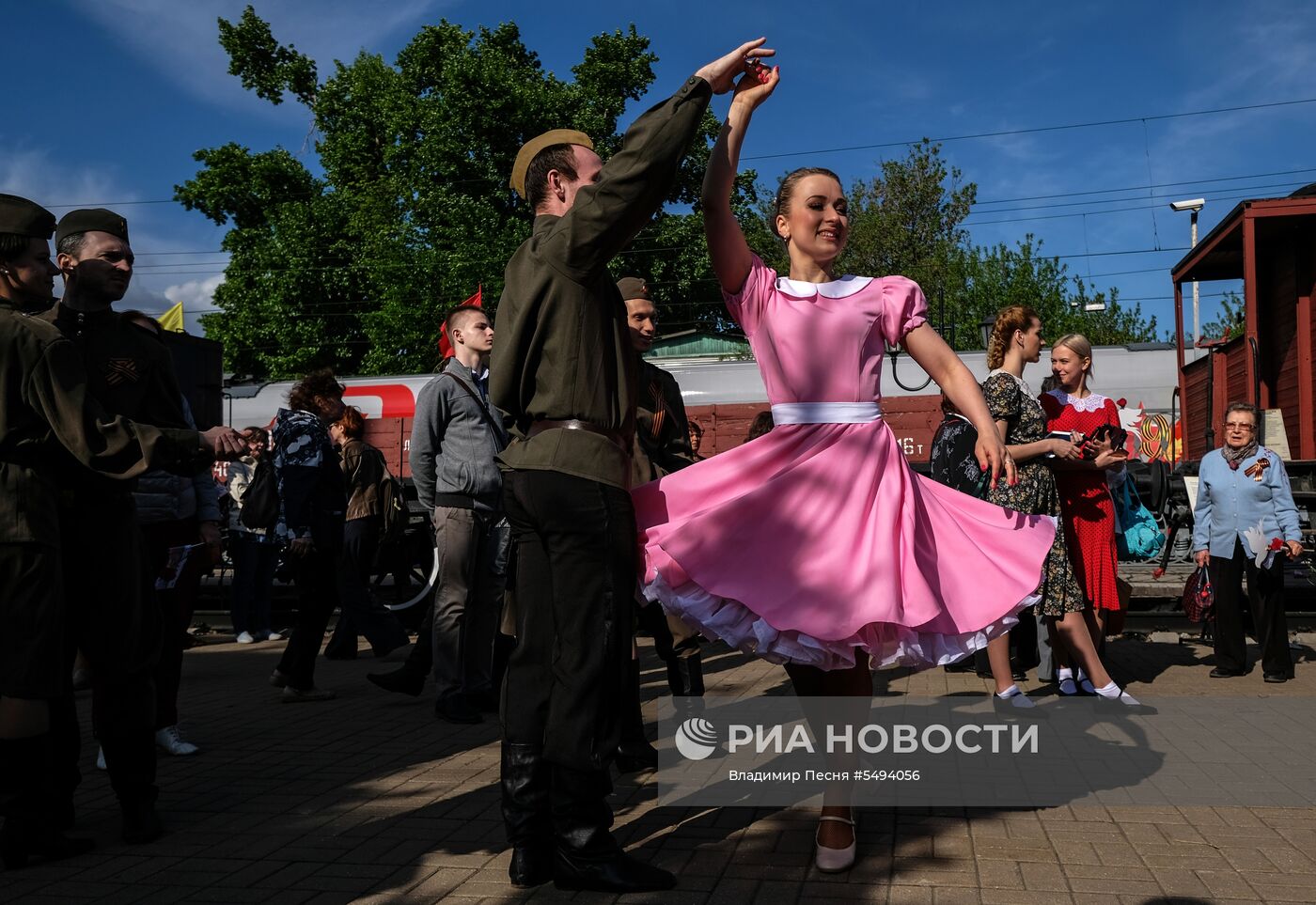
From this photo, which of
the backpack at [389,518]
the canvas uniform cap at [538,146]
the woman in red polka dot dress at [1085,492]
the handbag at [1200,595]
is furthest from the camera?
the backpack at [389,518]

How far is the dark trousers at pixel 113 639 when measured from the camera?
12.3 ft

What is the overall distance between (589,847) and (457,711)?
304 centimetres

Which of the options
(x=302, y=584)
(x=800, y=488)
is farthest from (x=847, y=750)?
(x=302, y=584)

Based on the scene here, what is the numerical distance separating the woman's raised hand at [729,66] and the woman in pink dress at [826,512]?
0.12m

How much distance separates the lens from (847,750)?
3535mm

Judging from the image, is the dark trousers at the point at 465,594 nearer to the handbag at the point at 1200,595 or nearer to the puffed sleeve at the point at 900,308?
the puffed sleeve at the point at 900,308

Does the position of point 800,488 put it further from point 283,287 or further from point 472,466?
point 283,287

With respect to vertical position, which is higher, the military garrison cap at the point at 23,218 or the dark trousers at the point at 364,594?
the military garrison cap at the point at 23,218

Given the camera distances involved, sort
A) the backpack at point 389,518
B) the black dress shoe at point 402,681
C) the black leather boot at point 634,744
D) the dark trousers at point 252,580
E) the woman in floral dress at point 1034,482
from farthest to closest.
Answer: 1. the dark trousers at point 252,580
2. the backpack at point 389,518
3. the black dress shoe at point 402,681
4. the woman in floral dress at point 1034,482
5. the black leather boot at point 634,744

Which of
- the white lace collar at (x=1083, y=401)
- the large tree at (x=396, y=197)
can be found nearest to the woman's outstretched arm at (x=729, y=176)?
the white lace collar at (x=1083, y=401)

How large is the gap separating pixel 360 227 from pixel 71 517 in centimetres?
3376

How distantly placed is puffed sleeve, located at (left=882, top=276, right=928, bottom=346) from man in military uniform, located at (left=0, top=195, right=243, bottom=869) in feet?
7.12

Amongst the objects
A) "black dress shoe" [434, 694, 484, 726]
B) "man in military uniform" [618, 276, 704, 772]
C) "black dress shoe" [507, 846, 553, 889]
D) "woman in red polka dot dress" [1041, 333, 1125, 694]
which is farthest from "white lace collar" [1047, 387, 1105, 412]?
"black dress shoe" [507, 846, 553, 889]

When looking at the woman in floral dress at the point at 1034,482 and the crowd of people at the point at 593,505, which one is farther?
the woman in floral dress at the point at 1034,482
